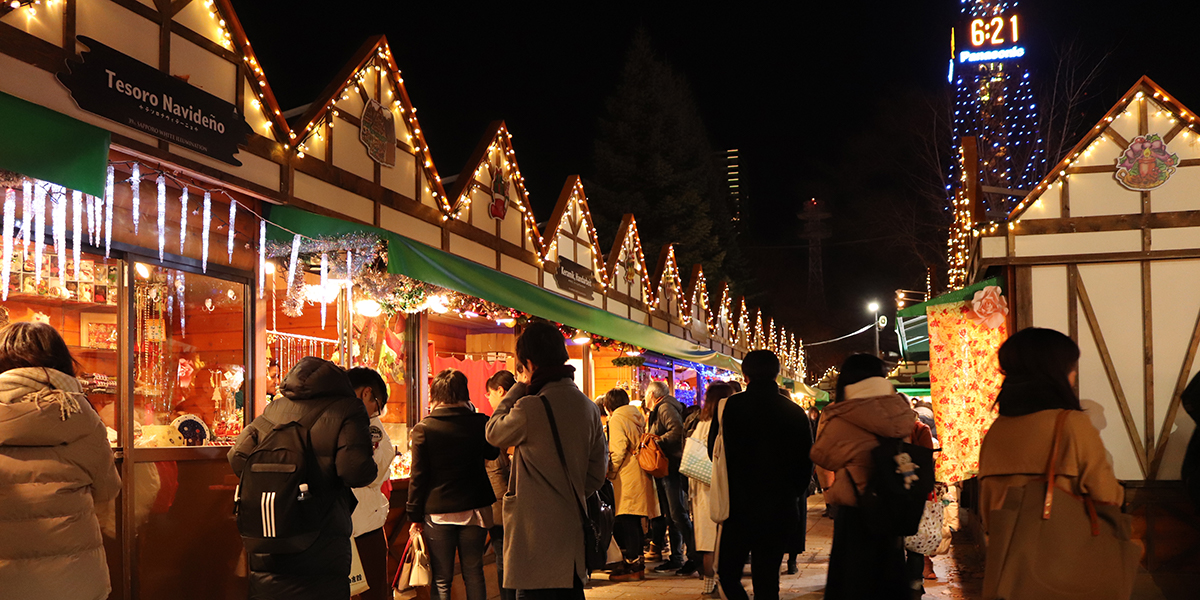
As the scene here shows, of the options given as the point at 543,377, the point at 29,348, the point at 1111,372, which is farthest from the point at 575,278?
the point at 29,348

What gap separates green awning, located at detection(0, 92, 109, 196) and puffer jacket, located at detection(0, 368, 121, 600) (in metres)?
1.10

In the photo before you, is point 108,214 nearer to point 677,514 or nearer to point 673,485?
point 673,485

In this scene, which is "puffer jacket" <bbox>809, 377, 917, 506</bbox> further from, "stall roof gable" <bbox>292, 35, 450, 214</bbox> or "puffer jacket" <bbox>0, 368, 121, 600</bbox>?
"stall roof gable" <bbox>292, 35, 450, 214</bbox>

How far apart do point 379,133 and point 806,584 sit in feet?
18.9

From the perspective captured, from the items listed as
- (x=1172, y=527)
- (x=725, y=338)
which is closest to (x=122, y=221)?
(x=1172, y=527)

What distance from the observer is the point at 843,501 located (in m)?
4.47

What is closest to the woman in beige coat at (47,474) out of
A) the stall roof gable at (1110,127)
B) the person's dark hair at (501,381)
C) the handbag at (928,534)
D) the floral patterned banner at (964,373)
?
the person's dark hair at (501,381)

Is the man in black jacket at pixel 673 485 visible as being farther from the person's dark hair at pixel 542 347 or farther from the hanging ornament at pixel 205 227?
the person's dark hair at pixel 542 347

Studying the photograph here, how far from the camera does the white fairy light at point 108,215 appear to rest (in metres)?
5.35

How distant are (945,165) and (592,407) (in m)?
21.7

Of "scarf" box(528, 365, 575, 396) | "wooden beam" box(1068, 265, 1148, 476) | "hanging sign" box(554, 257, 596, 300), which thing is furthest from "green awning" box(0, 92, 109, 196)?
"hanging sign" box(554, 257, 596, 300)

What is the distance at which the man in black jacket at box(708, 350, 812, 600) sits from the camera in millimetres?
5336

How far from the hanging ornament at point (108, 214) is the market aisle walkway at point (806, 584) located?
4649 millimetres

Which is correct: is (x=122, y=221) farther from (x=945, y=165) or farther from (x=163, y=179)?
(x=945, y=165)
